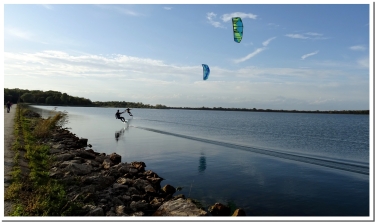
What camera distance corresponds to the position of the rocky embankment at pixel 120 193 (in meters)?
7.41

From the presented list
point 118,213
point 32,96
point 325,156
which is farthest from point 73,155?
point 32,96

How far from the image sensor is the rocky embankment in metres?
7.41

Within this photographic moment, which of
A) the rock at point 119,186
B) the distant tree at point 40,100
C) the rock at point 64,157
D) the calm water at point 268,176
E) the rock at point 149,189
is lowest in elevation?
the calm water at point 268,176

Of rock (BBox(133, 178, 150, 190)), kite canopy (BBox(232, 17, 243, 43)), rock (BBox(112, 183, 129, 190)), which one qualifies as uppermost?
kite canopy (BBox(232, 17, 243, 43))

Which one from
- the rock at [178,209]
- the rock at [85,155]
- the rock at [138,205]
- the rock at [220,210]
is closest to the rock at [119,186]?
the rock at [138,205]

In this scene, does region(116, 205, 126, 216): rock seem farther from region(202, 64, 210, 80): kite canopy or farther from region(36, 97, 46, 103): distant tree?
region(36, 97, 46, 103): distant tree

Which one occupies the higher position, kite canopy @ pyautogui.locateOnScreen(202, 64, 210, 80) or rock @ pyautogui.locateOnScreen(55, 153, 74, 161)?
kite canopy @ pyautogui.locateOnScreen(202, 64, 210, 80)

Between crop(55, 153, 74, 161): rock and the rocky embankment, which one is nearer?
the rocky embankment

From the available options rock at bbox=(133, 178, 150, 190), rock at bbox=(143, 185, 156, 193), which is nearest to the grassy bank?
rock at bbox=(133, 178, 150, 190)

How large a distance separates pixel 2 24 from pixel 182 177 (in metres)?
7.93

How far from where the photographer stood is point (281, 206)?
9.05m

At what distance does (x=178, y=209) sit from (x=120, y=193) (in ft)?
6.36

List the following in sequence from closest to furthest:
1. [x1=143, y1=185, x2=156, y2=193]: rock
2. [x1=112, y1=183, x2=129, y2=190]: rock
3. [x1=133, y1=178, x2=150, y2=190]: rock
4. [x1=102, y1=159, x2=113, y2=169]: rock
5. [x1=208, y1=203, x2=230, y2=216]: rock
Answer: [x1=208, y1=203, x2=230, y2=216]: rock, [x1=112, y1=183, x2=129, y2=190]: rock, [x1=143, y1=185, x2=156, y2=193]: rock, [x1=133, y1=178, x2=150, y2=190]: rock, [x1=102, y1=159, x2=113, y2=169]: rock

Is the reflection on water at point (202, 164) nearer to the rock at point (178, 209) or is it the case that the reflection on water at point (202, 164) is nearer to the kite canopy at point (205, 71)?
the kite canopy at point (205, 71)
